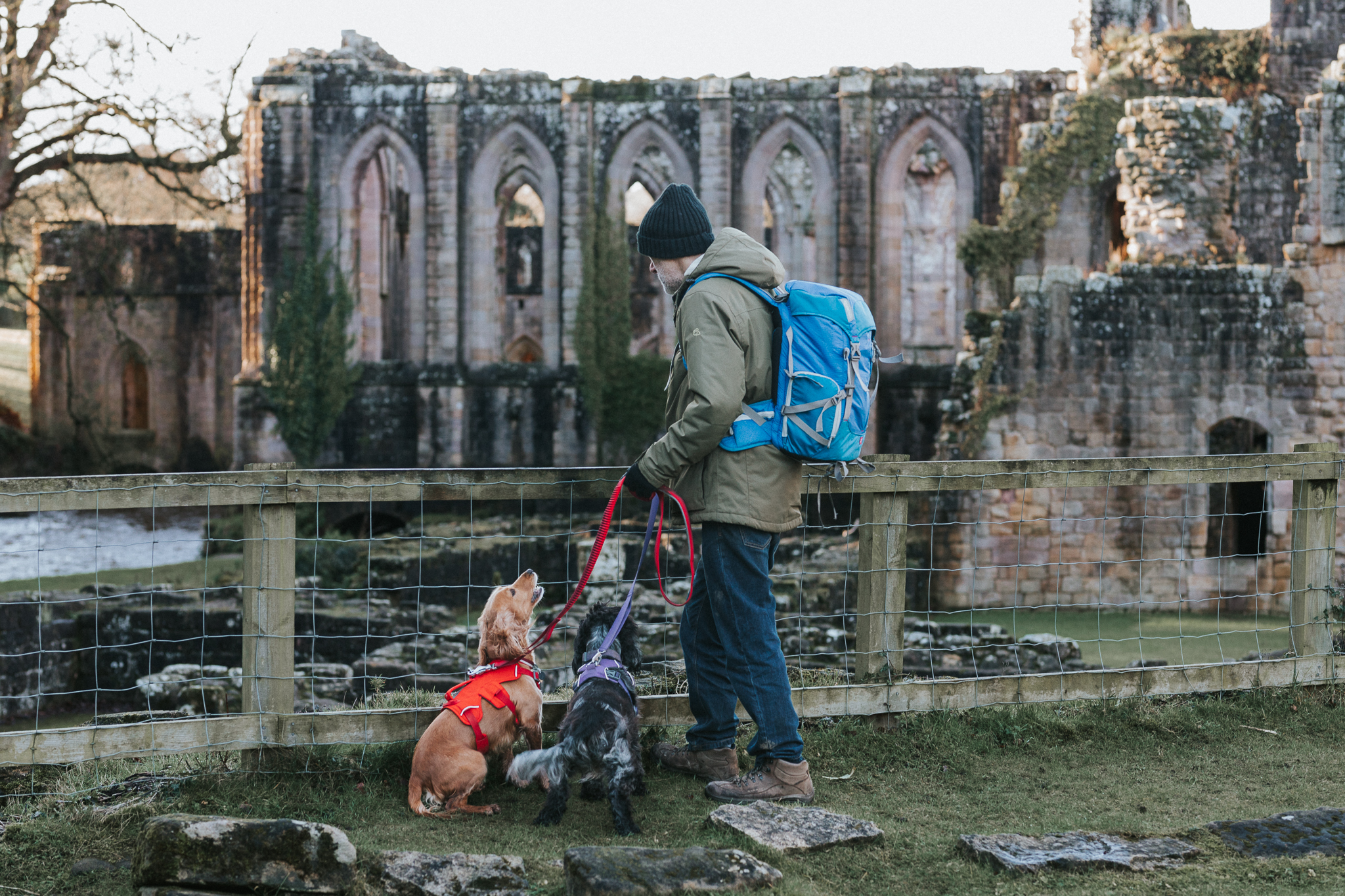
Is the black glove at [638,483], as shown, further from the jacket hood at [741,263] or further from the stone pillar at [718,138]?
the stone pillar at [718,138]

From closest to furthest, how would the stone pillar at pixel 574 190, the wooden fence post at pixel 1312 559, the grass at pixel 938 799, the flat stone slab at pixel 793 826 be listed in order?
the grass at pixel 938 799, the flat stone slab at pixel 793 826, the wooden fence post at pixel 1312 559, the stone pillar at pixel 574 190

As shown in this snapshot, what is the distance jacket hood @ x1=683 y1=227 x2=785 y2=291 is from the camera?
463 cm

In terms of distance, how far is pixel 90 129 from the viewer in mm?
23438

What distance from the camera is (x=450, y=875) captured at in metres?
3.86

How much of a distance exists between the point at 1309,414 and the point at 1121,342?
2.36 metres

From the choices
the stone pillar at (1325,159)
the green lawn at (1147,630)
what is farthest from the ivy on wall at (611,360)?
the stone pillar at (1325,159)

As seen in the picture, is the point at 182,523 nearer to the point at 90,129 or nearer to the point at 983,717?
the point at 90,129

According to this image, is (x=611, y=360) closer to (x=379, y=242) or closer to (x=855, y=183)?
(x=855, y=183)

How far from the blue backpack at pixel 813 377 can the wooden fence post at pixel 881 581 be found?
103cm

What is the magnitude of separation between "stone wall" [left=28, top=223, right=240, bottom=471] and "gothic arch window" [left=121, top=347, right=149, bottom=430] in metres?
0.45

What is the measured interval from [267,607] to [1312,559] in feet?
16.3

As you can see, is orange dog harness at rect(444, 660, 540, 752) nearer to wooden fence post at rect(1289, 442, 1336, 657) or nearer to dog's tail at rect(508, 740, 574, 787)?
dog's tail at rect(508, 740, 574, 787)

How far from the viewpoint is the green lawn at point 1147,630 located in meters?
11.7

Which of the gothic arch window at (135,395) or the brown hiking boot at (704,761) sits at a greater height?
the gothic arch window at (135,395)
